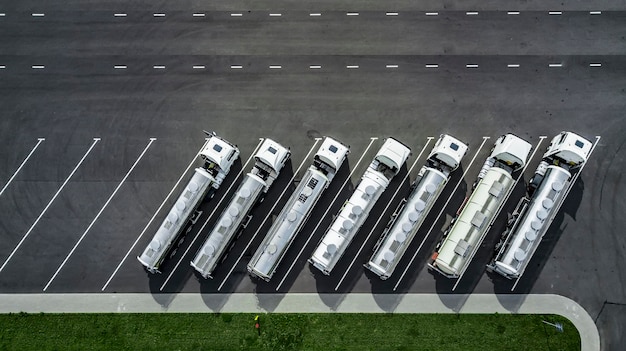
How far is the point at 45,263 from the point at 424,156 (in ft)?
101

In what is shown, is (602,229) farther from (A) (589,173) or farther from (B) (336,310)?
(B) (336,310)

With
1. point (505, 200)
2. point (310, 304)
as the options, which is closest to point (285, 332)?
point (310, 304)

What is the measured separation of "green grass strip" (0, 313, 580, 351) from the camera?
31.4 metres

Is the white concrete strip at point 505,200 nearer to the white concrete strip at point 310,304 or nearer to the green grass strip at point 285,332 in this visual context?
the white concrete strip at point 310,304

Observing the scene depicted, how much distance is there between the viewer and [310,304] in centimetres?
3200

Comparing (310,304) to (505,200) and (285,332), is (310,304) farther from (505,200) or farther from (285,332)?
(505,200)

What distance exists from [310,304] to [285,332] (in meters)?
2.72

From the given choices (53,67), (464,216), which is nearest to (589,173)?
(464,216)

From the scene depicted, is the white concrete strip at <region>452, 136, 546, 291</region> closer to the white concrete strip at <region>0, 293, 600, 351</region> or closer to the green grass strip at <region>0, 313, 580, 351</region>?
the white concrete strip at <region>0, 293, 600, 351</region>

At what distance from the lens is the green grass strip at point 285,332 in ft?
103

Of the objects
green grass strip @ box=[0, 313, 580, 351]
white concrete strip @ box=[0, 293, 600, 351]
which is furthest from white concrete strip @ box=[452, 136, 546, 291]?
green grass strip @ box=[0, 313, 580, 351]

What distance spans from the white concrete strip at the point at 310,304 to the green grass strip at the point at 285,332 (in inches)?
17.5

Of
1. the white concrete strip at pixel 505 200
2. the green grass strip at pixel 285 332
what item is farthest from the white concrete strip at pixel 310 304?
the white concrete strip at pixel 505 200

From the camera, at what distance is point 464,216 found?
31172 mm
